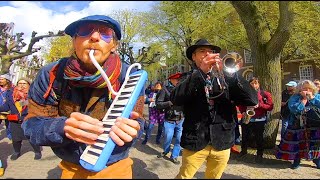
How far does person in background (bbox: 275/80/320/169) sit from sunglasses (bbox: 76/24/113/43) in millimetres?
4354

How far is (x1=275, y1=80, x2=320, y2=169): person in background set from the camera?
4941 mm

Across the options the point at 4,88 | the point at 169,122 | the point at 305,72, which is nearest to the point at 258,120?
the point at 169,122

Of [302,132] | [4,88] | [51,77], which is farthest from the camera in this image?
[4,88]

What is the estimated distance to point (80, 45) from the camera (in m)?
1.46

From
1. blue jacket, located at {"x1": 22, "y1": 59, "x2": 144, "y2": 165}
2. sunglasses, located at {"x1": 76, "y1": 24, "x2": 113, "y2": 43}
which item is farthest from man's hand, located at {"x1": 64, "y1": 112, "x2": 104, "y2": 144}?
sunglasses, located at {"x1": 76, "y1": 24, "x2": 113, "y2": 43}

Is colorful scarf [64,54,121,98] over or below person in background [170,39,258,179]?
over

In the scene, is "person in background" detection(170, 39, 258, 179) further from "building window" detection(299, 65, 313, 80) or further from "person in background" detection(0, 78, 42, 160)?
"building window" detection(299, 65, 313, 80)

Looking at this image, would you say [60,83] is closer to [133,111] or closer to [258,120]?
[133,111]

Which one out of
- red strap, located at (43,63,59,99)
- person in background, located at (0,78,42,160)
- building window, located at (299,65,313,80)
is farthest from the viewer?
building window, located at (299,65,313,80)

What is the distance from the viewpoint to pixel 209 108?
2.74m

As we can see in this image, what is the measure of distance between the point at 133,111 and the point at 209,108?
4.52 ft

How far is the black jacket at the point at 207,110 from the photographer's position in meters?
2.63

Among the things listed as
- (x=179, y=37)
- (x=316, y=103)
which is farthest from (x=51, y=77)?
(x=179, y=37)

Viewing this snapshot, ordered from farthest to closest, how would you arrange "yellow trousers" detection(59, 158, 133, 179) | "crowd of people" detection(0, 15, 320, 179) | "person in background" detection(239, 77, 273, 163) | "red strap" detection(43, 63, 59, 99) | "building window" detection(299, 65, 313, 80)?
"building window" detection(299, 65, 313, 80) < "person in background" detection(239, 77, 273, 163) < "red strap" detection(43, 63, 59, 99) < "crowd of people" detection(0, 15, 320, 179) < "yellow trousers" detection(59, 158, 133, 179)
